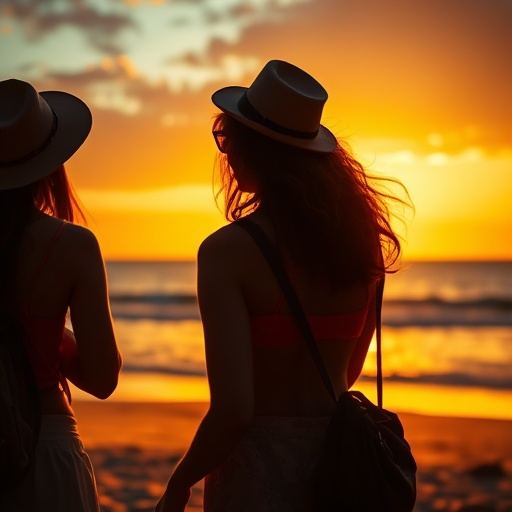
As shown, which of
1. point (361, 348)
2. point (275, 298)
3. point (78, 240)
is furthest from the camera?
point (361, 348)

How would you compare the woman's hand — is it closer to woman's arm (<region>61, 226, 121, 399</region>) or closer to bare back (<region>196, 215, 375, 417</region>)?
bare back (<region>196, 215, 375, 417</region>)

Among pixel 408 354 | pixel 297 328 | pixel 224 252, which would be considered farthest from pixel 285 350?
pixel 408 354

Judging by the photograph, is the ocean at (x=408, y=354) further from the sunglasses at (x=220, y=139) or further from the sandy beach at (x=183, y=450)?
the sandy beach at (x=183, y=450)

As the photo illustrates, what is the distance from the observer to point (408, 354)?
1967 centimetres

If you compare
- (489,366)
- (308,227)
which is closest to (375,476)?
(308,227)

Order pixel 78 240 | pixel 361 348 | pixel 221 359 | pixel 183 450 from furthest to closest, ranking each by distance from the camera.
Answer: pixel 183 450 → pixel 361 348 → pixel 78 240 → pixel 221 359

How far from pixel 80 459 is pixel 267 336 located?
0.69m

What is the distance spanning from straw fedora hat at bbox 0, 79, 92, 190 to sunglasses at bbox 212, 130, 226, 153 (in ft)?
1.38

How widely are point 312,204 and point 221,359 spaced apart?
503mm

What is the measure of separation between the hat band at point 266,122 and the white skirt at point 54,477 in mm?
1014

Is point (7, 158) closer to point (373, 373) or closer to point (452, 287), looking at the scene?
point (373, 373)

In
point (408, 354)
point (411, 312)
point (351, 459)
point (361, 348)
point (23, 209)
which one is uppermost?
point (23, 209)

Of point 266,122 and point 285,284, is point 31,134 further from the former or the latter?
point 285,284

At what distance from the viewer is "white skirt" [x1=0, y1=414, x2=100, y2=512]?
103 inches
